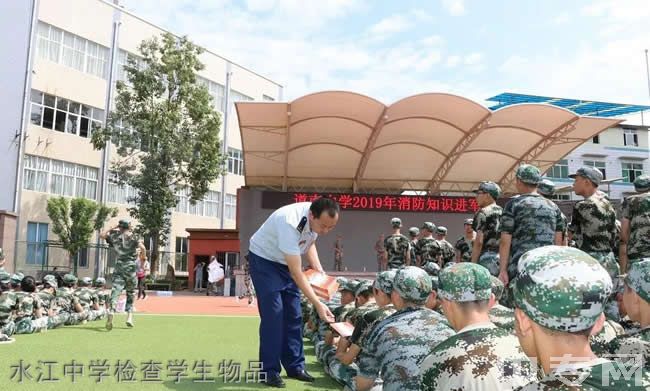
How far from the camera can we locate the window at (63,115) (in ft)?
78.9

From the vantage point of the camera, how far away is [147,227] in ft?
74.4

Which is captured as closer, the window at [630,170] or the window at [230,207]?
the window at [230,207]

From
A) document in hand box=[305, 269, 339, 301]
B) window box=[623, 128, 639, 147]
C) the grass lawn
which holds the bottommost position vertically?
the grass lawn

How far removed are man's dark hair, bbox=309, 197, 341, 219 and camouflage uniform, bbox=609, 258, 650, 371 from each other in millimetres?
2041

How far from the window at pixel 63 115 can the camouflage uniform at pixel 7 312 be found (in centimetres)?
1864

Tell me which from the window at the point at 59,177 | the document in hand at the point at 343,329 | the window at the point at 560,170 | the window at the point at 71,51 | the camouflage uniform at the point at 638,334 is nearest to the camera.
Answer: the camouflage uniform at the point at 638,334

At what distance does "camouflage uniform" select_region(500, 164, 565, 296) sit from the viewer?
15.8 ft

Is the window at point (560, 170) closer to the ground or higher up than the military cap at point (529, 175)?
higher up

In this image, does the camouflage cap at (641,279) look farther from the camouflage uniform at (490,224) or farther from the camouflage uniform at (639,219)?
the camouflage uniform at (490,224)

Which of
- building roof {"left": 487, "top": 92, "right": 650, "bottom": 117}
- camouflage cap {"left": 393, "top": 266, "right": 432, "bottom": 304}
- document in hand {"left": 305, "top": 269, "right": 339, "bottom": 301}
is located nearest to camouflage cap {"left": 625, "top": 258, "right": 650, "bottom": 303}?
camouflage cap {"left": 393, "top": 266, "right": 432, "bottom": 304}

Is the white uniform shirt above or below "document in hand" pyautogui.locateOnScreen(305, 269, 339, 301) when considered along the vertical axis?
above

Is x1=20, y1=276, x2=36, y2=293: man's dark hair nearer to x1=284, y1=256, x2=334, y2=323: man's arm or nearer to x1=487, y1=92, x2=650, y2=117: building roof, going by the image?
x1=284, y1=256, x2=334, y2=323: man's arm

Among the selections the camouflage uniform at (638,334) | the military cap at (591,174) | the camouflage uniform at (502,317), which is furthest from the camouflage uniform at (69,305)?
the camouflage uniform at (638,334)

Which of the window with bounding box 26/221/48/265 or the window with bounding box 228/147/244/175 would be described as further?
the window with bounding box 228/147/244/175
